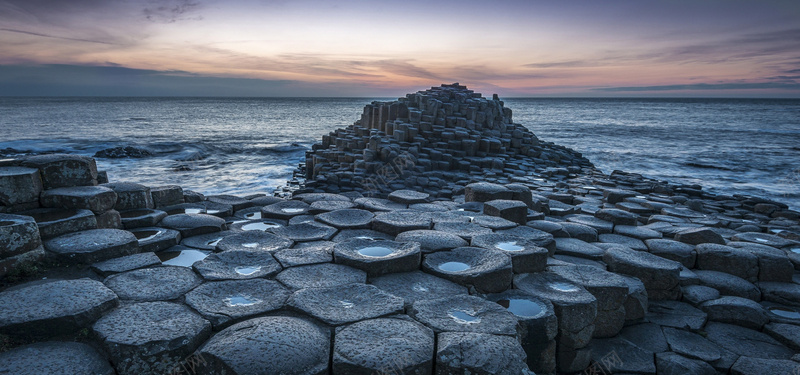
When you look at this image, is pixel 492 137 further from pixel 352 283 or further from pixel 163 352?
pixel 163 352

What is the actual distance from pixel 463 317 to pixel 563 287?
51.5 inches

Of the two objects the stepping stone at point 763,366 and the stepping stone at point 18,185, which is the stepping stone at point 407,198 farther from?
the stepping stone at point 18,185

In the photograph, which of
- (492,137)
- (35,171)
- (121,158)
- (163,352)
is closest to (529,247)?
(163,352)

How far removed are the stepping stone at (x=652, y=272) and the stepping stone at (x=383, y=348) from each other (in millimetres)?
2970

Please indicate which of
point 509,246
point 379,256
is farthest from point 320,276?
point 509,246

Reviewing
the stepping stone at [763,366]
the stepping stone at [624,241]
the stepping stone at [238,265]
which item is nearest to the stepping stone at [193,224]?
the stepping stone at [238,265]

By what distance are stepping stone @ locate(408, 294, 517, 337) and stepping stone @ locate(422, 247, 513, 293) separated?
29 centimetres

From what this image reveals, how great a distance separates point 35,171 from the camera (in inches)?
167

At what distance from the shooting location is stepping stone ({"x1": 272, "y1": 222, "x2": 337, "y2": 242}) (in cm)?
458

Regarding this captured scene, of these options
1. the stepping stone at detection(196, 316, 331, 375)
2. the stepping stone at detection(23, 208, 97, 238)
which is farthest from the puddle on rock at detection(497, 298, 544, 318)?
the stepping stone at detection(23, 208, 97, 238)

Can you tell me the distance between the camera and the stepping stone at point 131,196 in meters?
5.07

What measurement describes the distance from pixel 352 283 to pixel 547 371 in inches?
67.8

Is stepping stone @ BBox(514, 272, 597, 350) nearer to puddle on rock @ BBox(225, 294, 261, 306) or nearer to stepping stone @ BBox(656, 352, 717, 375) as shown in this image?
stepping stone @ BBox(656, 352, 717, 375)

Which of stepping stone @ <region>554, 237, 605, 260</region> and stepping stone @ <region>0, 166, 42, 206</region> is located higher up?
stepping stone @ <region>0, 166, 42, 206</region>
